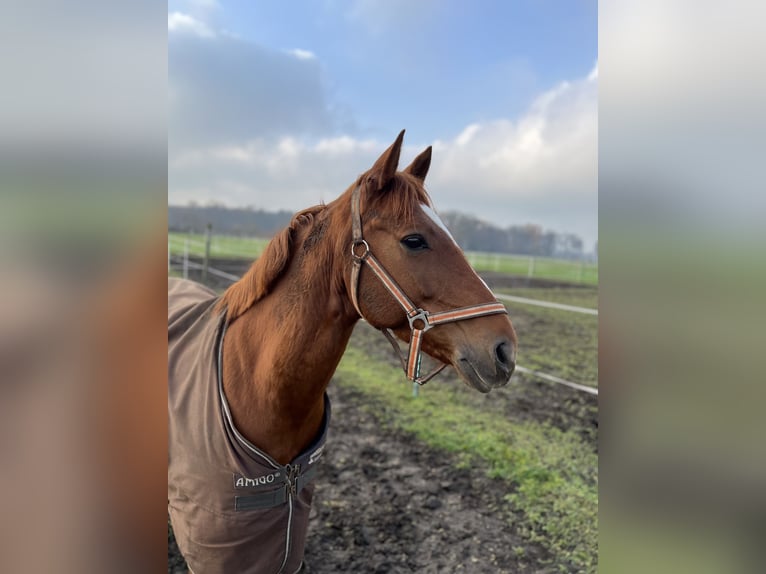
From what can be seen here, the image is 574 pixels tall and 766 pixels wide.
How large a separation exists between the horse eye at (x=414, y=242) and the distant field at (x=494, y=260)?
12.2 metres

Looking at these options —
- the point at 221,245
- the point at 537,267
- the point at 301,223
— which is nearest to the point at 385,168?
the point at 301,223

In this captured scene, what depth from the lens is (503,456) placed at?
3.99 m

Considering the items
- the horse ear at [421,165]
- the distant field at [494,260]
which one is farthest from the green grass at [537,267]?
the horse ear at [421,165]

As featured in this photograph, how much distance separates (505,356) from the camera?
1505 millimetres

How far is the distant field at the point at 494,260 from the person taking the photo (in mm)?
13766

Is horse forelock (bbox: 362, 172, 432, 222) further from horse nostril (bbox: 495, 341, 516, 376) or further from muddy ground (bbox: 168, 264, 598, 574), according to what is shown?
muddy ground (bbox: 168, 264, 598, 574)

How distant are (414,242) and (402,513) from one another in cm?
242

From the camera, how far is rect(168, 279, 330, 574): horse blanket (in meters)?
1.64

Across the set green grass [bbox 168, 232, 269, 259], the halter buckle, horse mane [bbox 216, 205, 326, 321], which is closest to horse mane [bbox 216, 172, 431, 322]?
horse mane [bbox 216, 205, 326, 321]

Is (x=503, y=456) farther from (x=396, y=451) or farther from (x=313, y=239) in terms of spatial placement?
(x=313, y=239)
